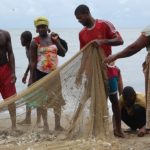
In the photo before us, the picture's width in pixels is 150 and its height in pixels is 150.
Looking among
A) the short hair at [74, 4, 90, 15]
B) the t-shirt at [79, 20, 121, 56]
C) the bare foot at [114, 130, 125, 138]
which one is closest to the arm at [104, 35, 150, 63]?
the t-shirt at [79, 20, 121, 56]

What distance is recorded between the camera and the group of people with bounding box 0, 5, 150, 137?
586 cm

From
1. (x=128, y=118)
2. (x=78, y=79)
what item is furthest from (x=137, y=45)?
(x=128, y=118)

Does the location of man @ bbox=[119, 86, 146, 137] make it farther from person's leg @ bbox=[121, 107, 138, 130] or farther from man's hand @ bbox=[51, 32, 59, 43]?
man's hand @ bbox=[51, 32, 59, 43]

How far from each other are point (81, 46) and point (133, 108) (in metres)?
1.22

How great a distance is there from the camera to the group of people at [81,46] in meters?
5.86

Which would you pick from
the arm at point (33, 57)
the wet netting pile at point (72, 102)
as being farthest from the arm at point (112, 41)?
the arm at point (33, 57)

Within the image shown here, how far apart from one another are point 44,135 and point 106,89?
93cm

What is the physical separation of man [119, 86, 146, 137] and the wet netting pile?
0.86m

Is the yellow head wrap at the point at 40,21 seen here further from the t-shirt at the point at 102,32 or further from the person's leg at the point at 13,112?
the person's leg at the point at 13,112

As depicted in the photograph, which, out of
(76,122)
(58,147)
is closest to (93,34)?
(76,122)

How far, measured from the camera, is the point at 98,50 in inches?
227

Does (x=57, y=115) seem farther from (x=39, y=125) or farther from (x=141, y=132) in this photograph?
(x=141, y=132)

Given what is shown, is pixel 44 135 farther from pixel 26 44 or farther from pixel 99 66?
pixel 26 44

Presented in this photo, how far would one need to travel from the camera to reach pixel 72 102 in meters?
5.66
